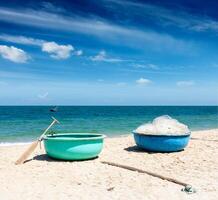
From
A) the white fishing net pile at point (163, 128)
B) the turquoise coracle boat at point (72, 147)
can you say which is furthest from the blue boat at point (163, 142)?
the turquoise coracle boat at point (72, 147)

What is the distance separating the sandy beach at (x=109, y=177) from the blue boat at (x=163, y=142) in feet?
0.77

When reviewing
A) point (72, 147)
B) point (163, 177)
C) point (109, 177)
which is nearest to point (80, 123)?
point (72, 147)

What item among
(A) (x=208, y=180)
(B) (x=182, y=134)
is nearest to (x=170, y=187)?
(A) (x=208, y=180)

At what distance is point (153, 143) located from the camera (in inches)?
479

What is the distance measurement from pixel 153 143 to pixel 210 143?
13.0 ft

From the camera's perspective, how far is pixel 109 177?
8875mm

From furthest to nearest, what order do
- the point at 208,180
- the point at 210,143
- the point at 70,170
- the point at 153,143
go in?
the point at 210,143 → the point at 153,143 → the point at 70,170 → the point at 208,180

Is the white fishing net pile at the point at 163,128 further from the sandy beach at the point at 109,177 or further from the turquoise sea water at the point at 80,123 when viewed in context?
the turquoise sea water at the point at 80,123

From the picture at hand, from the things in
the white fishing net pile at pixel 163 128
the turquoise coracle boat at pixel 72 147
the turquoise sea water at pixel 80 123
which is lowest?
the turquoise sea water at pixel 80 123

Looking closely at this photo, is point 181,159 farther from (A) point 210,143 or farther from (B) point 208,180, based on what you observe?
(A) point 210,143

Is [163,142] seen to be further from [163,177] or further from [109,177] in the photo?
[109,177]

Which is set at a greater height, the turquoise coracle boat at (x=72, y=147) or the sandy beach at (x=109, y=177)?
the turquoise coracle boat at (x=72, y=147)

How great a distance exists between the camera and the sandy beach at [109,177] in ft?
24.5

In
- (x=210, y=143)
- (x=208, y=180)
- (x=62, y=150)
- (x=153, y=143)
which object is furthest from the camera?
(x=210, y=143)
